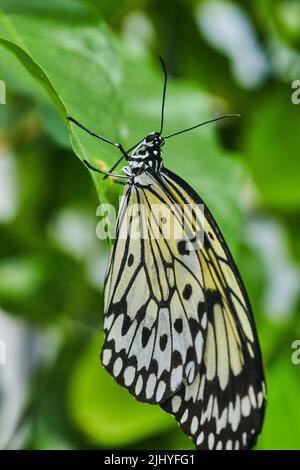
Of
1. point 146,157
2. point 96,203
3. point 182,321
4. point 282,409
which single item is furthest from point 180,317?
point 96,203

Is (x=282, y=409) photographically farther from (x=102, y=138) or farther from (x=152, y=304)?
(x=102, y=138)

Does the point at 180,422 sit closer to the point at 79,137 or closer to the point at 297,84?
the point at 79,137

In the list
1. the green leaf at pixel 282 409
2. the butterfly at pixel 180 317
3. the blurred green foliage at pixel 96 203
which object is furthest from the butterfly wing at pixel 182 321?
the green leaf at pixel 282 409

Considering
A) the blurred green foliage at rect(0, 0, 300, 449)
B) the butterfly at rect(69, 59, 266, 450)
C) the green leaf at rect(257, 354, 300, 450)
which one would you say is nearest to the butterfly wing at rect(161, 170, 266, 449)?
the butterfly at rect(69, 59, 266, 450)

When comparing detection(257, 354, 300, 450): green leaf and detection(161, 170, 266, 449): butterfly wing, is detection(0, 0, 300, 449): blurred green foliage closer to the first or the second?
detection(257, 354, 300, 450): green leaf

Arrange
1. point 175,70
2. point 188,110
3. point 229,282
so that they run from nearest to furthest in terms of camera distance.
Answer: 1. point 229,282
2. point 188,110
3. point 175,70

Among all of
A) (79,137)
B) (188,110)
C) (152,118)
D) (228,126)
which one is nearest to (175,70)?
(228,126)
